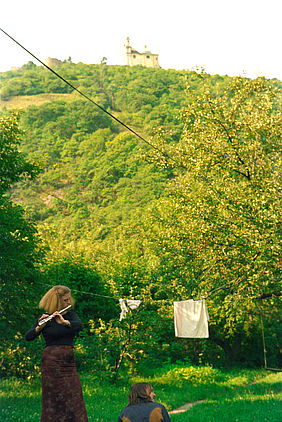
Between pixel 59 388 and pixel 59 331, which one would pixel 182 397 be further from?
pixel 59 331

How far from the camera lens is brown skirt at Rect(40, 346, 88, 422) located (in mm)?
4148

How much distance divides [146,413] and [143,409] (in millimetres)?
42

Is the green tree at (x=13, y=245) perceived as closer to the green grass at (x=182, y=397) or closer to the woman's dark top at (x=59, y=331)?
the green grass at (x=182, y=397)

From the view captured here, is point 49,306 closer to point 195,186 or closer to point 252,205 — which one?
point 252,205

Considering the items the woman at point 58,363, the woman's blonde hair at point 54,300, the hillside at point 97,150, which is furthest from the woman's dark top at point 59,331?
the hillside at point 97,150

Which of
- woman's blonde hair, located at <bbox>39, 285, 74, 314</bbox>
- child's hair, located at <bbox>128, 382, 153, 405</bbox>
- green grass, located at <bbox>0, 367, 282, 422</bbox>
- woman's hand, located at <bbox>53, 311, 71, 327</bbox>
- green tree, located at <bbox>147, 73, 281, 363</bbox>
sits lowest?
green grass, located at <bbox>0, 367, 282, 422</bbox>

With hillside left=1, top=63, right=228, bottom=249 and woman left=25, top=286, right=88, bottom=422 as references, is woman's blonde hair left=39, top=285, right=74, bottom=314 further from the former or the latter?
hillside left=1, top=63, right=228, bottom=249

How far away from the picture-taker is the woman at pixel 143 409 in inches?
145

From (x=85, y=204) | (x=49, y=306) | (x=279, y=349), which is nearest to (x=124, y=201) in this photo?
(x=85, y=204)

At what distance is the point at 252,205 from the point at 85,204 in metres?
52.6

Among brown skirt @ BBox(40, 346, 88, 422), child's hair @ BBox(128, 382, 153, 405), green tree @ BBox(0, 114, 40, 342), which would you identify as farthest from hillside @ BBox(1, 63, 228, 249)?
child's hair @ BBox(128, 382, 153, 405)

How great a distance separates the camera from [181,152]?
636 inches

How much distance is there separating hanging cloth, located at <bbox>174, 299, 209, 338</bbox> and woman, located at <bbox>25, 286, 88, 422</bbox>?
36.0 ft

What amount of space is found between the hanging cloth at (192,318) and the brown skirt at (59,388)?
1096cm
